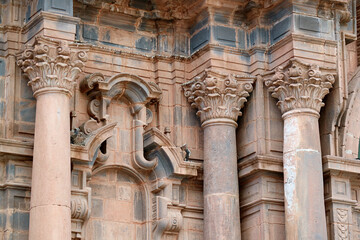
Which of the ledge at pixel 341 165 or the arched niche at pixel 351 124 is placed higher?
the arched niche at pixel 351 124

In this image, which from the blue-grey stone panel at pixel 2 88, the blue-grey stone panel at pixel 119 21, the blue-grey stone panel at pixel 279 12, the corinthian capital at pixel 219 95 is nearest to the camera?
the blue-grey stone panel at pixel 2 88

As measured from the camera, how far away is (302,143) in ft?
76.1

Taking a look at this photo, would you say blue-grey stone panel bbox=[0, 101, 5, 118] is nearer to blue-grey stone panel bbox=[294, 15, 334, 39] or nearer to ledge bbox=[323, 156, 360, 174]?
blue-grey stone panel bbox=[294, 15, 334, 39]

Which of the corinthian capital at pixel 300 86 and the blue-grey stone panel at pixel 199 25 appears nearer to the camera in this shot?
the corinthian capital at pixel 300 86

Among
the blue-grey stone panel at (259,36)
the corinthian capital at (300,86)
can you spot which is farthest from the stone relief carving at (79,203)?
the blue-grey stone panel at (259,36)

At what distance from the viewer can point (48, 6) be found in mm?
22516

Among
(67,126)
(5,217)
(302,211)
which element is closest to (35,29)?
(67,126)

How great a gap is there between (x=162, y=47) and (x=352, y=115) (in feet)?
13.8

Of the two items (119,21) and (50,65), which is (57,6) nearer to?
(50,65)

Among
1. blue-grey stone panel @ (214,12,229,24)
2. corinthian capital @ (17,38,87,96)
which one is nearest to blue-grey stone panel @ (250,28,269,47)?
blue-grey stone panel @ (214,12,229,24)

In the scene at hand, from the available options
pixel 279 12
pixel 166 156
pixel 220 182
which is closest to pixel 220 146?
pixel 220 182

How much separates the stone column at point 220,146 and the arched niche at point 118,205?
1275 millimetres

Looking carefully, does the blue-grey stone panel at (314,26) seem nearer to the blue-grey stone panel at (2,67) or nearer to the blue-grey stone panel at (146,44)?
the blue-grey stone panel at (146,44)

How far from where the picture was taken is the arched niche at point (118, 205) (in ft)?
76.7
